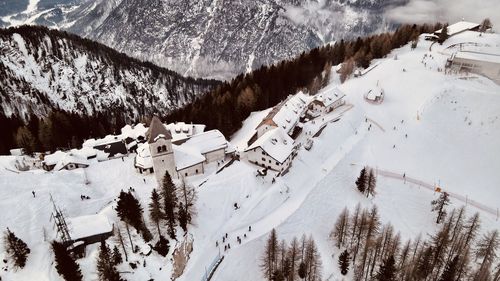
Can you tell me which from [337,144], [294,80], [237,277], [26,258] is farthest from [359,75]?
[26,258]

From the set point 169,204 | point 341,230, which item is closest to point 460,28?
point 341,230

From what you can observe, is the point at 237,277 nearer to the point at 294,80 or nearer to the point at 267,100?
the point at 267,100

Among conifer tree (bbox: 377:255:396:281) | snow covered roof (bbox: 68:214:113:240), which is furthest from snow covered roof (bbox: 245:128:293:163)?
snow covered roof (bbox: 68:214:113:240)

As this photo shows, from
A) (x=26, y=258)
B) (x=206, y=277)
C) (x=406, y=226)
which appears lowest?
(x=406, y=226)

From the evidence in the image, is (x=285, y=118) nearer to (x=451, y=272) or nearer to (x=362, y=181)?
(x=362, y=181)

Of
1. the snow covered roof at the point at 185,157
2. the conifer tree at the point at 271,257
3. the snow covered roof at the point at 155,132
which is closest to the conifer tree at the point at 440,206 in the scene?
the conifer tree at the point at 271,257

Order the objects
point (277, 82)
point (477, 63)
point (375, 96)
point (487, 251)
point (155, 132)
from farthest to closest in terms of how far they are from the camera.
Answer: point (277, 82) → point (477, 63) → point (375, 96) → point (155, 132) → point (487, 251)
